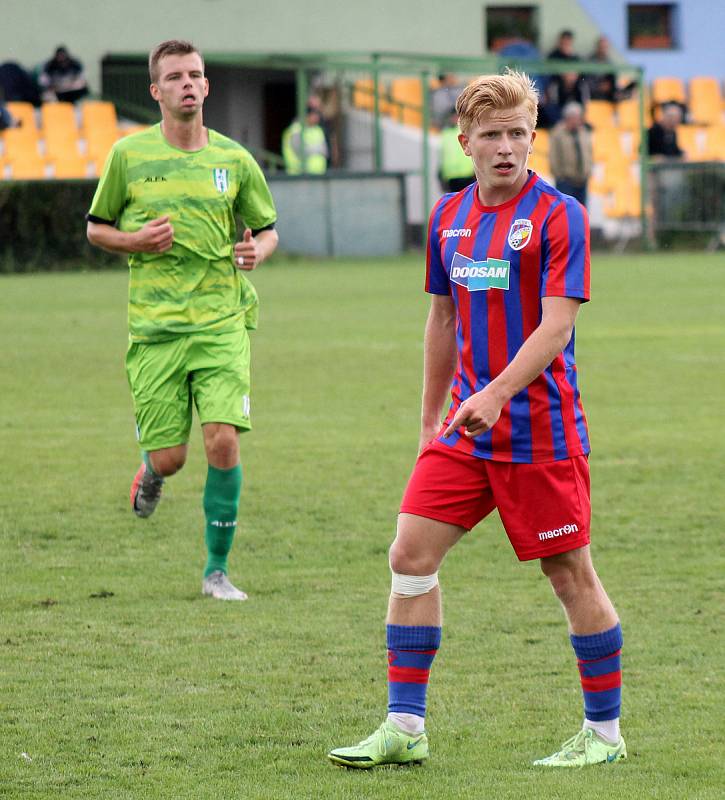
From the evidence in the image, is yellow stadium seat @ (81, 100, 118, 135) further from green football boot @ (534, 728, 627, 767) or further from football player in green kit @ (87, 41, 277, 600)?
green football boot @ (534, 728, 627, 767)

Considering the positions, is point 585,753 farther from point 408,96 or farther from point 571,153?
point 408,96

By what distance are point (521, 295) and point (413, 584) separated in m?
0.81

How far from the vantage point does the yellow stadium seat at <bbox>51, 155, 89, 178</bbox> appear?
92.7 ft

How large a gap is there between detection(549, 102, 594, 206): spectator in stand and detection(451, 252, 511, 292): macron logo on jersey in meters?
23.0

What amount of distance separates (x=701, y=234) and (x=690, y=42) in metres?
10.8

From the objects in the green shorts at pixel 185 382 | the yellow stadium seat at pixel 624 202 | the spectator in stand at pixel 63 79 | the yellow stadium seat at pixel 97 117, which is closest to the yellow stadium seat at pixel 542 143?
the yellow stadium seat at pixel 624 202

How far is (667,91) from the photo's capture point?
35219 millimetres

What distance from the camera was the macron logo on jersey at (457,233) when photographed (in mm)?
4316

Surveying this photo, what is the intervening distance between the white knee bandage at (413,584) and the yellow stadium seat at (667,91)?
31988 millimetres

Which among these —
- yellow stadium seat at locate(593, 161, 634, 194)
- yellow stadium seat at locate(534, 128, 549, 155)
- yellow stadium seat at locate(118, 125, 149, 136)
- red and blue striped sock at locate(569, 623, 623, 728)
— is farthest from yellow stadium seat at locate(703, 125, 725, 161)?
red and blue striped sock at locate(569, 623, 623, 728)

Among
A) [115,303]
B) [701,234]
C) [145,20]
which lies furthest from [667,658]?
[145,20]

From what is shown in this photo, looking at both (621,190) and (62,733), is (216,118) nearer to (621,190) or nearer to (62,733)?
(621,190)

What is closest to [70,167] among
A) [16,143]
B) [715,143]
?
[16,143]

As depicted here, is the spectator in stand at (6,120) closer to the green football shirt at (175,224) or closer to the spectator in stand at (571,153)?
the spectator in stand at (571,153)
